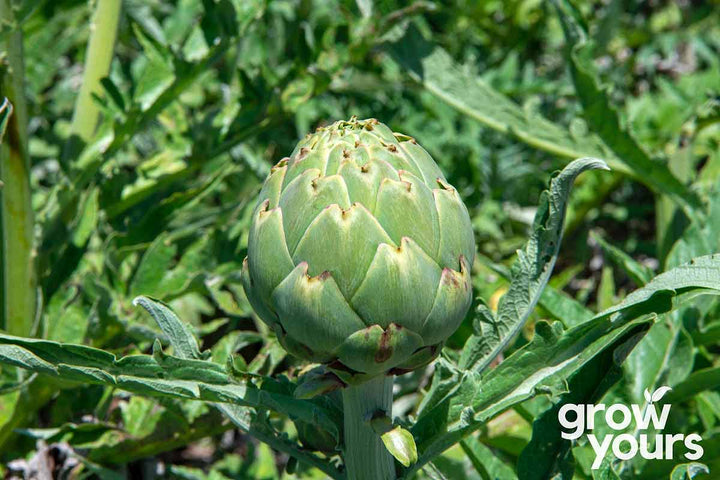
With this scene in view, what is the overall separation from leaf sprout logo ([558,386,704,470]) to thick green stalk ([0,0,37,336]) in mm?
786

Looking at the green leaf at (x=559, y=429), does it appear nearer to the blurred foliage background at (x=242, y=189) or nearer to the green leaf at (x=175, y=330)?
the blurred foliage background at (x=242, y=189)

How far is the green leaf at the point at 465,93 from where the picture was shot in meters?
1.54

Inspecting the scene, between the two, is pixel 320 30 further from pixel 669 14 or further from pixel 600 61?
pixel 669 14

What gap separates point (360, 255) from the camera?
2.30ft

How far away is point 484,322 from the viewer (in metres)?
0.85

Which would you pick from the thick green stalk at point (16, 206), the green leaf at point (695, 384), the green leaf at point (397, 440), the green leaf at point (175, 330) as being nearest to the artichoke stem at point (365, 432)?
the green leaf at point (397, 440)

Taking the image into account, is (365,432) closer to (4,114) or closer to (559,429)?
(559,429)

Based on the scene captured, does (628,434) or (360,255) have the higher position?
(360,255)

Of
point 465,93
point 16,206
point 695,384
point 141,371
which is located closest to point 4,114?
point 16,206

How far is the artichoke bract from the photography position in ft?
2.30

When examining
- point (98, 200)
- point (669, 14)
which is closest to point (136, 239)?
point (98, 200)

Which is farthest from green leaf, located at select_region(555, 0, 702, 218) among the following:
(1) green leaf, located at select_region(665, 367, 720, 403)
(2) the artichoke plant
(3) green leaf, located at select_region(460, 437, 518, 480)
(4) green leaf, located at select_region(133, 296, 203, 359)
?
(4) green leaf, located at select_region(133, 296, 203, 359)

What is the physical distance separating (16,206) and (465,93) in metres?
0.76

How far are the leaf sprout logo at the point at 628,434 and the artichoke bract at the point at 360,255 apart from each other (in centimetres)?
22
